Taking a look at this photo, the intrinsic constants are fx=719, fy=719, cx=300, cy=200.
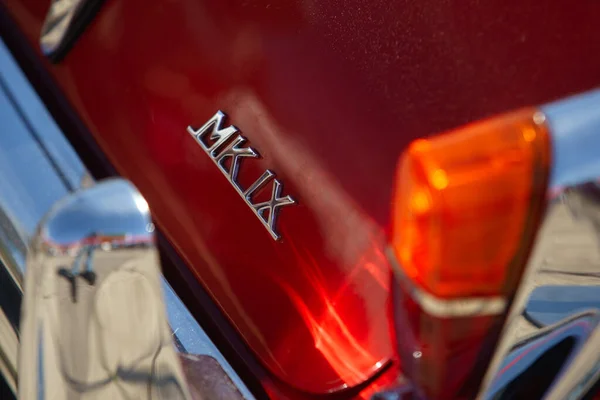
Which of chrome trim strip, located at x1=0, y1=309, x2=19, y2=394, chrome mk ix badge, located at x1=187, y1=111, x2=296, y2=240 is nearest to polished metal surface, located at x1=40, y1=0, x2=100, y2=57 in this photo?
chrome mk ix badge, located at x1=187, y1=111, x2=296, y2=240

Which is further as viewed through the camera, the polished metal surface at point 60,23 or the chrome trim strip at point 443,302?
the polished metal surface at point 60,23

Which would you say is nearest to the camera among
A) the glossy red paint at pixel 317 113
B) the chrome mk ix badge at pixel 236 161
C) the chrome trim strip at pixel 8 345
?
the glossy red paint at pixel 317 113

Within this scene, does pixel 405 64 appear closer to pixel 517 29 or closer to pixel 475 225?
pixel 517 29

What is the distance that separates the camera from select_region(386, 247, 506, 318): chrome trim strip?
2.28ft

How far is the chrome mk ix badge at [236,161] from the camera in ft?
3.53

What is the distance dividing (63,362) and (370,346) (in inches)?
16.3

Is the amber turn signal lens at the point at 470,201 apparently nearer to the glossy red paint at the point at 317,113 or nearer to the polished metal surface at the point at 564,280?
the polished metal surface at the point at 564,280

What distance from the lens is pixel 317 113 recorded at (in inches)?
41.9

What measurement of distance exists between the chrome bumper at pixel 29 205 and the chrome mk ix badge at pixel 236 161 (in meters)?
0.19

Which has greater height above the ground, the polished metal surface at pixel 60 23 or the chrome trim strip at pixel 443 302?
the polished metal surface at pixel 60 23

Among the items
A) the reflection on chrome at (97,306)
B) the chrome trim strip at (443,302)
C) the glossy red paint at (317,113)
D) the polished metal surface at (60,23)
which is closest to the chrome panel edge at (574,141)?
the chrome trim strip at (443,302)

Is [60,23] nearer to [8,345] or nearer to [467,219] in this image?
[8,345]

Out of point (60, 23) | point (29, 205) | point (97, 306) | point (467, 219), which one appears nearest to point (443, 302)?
point (467, 219)

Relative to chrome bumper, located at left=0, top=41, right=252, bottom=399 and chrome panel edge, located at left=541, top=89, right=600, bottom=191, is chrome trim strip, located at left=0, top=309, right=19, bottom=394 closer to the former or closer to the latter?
chrome bumper, located at left=0, top=41, right=252, bottom=399
